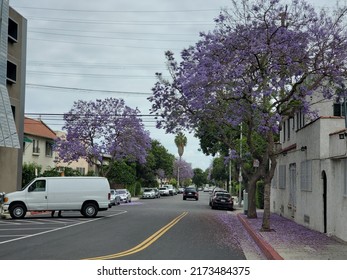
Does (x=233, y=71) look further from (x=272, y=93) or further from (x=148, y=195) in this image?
(x=148, y=195)

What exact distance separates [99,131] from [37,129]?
7.83m

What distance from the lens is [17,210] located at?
2466cm

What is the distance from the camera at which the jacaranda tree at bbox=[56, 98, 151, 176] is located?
46.1 metres

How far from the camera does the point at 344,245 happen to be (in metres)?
13.5

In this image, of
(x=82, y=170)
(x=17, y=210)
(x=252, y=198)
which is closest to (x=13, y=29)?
(x=17, y=210)

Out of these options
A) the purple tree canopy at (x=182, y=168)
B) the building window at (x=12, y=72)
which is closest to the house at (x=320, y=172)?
the building window at (x=12, y=72)

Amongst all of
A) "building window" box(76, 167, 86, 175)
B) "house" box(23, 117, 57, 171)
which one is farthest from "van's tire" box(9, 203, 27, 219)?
"building window" box(76, 167, 86, 175)

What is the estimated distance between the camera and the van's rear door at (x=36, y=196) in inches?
976

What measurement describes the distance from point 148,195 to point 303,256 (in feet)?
174

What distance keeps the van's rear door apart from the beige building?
5.33m

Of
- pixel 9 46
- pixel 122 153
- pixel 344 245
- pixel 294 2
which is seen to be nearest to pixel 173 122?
pixel 294 2

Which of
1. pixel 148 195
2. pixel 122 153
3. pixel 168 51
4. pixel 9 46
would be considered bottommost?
pixel 148 195

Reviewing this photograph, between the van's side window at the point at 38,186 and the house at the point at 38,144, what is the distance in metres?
20.2

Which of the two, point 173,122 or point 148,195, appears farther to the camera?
point 148,195
